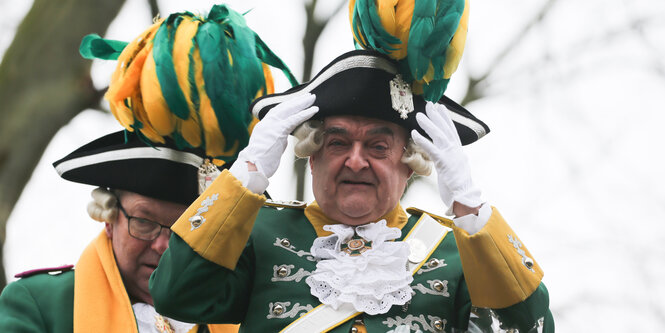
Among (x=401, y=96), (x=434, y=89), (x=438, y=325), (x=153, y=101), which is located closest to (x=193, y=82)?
(x=153, y=101)

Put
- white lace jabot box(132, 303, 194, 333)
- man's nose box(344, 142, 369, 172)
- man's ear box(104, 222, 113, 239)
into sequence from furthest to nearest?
man's ear box(104, 222, 113, 239)
white lace jabot box(132, 303, 194, 333)
man's nose box(344, 142, 369, 172)

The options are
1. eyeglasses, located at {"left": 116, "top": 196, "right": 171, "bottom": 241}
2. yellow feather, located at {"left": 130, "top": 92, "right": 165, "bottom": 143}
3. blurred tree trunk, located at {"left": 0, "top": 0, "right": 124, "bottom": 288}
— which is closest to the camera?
yellow feather, located at {"left": 130, "top": 92, "right": 165, "bottom": 143}

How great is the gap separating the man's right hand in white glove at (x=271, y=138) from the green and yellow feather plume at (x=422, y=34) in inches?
13.3

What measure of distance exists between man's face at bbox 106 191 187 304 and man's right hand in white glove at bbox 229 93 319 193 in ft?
3.58

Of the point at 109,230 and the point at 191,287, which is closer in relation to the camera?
the point at 191,287

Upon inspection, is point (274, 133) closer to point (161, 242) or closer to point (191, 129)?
point (191, 129)

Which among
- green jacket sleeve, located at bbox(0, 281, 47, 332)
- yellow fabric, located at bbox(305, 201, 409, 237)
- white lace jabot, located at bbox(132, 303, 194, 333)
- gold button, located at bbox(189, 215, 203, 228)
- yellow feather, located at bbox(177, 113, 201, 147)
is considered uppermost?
yellow feather, located at bbox(177, 113, 201, 147)

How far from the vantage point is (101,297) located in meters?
4.21

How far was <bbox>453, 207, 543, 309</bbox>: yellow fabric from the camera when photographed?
3.19m

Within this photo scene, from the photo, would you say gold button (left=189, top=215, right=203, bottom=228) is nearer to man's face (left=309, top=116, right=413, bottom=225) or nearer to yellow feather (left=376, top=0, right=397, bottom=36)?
man's face (left=309, top=116, right=413, bottom=225)

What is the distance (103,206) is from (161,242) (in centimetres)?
36

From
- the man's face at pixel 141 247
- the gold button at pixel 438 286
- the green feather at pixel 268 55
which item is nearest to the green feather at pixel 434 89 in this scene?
the gold button at pixel 438 286

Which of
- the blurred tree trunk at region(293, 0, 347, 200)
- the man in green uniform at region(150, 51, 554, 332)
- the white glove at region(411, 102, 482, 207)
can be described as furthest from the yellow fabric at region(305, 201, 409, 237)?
the blurred tree trunk at region(293, 0, 347, 200)

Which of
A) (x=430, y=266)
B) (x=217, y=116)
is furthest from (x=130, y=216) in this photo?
(x=430, y=266)
